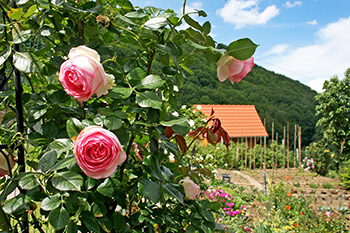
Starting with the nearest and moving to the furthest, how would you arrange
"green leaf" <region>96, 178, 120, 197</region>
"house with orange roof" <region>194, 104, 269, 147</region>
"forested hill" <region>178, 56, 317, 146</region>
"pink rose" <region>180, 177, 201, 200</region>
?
1. "green leaf" <region>96, 178, 120, 197</region>
2. "pink rose" <region>180, 177, 201, 200</region>
3. "house with orange roof" <region>194, 104, 269, 147</region>
4. "forested hill" <region>178, 56, 317, 146</region>

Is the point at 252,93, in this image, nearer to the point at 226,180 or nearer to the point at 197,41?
the point at 226,180

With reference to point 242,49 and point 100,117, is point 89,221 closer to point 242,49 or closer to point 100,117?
point 100,117

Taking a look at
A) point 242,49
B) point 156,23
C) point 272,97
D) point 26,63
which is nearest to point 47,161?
point 26,63

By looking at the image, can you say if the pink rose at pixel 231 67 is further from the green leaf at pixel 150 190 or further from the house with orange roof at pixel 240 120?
the house with orange roof at pixel 240 120

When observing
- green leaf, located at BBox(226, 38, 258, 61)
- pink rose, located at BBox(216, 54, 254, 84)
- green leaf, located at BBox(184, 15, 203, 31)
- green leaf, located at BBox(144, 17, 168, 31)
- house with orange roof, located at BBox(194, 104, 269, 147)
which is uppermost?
green leaf, located at BBox(184, 15, 203, 31)

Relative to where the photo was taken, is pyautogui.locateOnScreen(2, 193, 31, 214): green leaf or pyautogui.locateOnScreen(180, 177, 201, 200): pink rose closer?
pyautogui.locateOnScreen(2, 193, 31, 214): green leaf

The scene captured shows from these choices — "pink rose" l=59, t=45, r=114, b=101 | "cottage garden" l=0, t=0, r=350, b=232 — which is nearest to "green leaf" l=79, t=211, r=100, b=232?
"cottage garden" l=0, t=0, r=350, b=232

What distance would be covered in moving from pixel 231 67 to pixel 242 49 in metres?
0.06

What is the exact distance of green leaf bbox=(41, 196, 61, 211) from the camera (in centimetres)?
63

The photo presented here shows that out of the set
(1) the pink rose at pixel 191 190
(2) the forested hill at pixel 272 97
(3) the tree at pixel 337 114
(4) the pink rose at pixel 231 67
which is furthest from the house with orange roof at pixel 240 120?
(4) the pink rose at pixel 231 67

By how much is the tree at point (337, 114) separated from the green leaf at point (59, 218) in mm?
10433

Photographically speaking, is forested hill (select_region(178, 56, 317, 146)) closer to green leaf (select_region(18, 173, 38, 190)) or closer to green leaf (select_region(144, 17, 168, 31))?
green leaf (select_region(144, 17, 168, 31))

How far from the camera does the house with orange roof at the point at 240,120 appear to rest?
1695 cm

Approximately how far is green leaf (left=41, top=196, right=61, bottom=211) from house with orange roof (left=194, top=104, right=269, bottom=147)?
52.5ft
